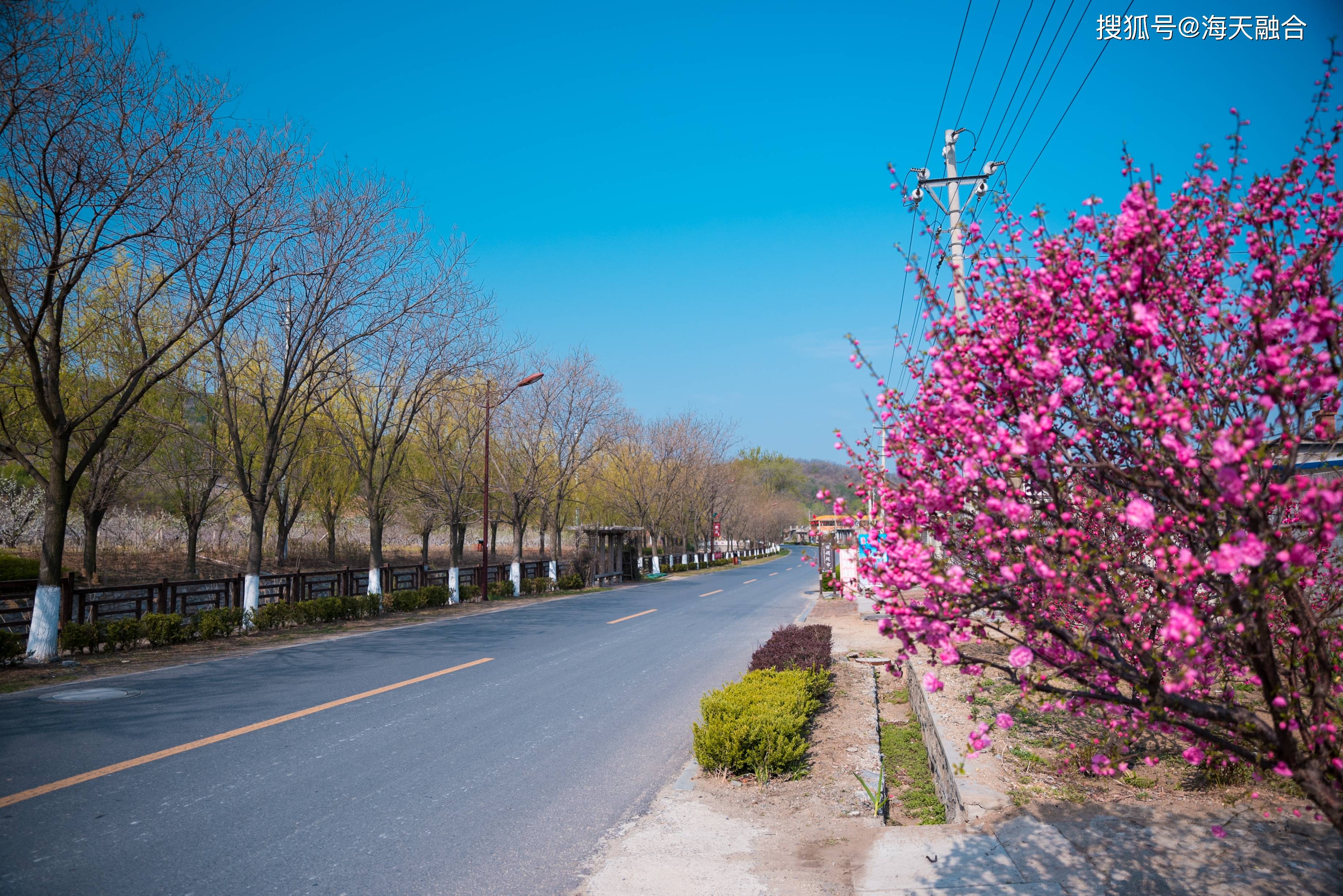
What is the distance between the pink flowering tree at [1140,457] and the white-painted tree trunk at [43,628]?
41.8ft

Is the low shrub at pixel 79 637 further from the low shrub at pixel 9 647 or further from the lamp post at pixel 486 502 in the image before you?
the lamp post at pixel 486 502

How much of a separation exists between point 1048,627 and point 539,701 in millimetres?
7213

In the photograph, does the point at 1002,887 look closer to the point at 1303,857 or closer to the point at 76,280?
the point at 1303,857

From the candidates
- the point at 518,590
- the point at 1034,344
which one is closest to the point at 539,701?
the point at 1034,344

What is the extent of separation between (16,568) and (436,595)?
33.6 feet

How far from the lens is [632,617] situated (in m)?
18.6

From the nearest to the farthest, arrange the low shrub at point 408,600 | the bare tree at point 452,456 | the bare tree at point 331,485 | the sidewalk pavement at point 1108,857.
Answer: the sidewalk pavement at point 1108,857, the low shrub at point 408,600, the bare tree at point 452,456, the bare tree at point 331,485

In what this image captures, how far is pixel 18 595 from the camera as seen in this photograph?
12250mm

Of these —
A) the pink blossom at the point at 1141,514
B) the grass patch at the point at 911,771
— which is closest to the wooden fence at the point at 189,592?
the grass patch at the point at 911,771

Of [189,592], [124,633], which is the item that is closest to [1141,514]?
[124,633]

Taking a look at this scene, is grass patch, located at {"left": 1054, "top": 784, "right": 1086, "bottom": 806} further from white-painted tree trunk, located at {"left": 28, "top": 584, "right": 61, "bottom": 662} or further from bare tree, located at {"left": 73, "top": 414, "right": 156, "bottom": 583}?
bare tree, located at {"left": 73, "top": 414, "right": 156, "bottom": 583}

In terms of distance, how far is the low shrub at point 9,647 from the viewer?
10.2 meters

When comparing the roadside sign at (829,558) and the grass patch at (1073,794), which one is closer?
the grass patch at (1073,794)

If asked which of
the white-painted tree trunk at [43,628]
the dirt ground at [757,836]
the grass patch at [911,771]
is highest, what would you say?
the white-painted tree trunk at [43,628]
